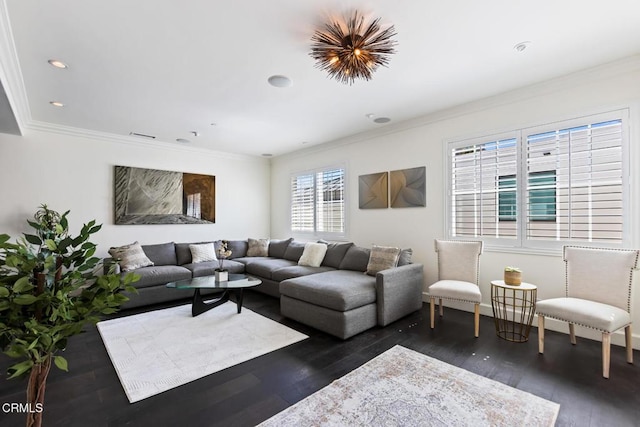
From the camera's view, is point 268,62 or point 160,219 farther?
point 160,219

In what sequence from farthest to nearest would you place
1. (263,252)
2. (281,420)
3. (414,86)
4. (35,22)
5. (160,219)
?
(263,252) → (160,219) → (414,86) → (35,22) → (281,420)

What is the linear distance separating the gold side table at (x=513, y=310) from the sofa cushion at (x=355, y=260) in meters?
1.63

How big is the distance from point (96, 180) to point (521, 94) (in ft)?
20.7

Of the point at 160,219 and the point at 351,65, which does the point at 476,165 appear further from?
the point at 160,219

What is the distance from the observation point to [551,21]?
7.39 ft

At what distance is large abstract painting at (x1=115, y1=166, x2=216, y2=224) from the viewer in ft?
16.9

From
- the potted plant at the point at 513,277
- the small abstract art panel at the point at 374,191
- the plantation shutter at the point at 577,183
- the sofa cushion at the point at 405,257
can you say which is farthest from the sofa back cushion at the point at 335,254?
the plantation shutter at the point at 577,183

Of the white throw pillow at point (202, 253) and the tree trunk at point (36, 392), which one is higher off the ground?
the tree trunk at point (36, 392)

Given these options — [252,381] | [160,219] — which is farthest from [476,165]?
[160,219]

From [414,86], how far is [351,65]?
115 cm

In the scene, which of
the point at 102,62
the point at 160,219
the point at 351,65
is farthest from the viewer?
the point at 160,219

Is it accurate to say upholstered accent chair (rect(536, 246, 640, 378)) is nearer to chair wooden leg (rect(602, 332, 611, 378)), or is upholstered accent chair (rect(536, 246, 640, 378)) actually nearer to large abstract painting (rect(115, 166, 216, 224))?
chair wooden leg (rect(602, 332, 611, 378))

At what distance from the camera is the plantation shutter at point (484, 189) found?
11.7 ft

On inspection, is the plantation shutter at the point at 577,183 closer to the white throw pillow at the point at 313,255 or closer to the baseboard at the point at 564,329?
the baseboard at the point at 564,329
